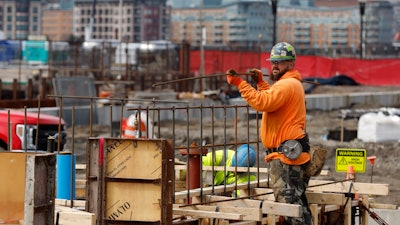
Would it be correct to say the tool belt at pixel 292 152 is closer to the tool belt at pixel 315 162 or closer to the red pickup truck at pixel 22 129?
the tool belt at pixel 315 162

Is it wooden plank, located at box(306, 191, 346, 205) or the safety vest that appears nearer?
wooden plank, located at box(306, 191, 346, 205)

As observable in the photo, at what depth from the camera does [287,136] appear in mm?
9547

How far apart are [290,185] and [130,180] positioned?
1423 mm

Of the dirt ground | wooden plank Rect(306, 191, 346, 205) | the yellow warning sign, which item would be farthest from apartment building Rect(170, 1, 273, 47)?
wooden plank Rect(306, 191, 346, 205)

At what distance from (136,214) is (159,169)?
1.36 ft

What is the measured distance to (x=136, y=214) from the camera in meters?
9.02

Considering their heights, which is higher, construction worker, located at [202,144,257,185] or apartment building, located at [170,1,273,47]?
apartment building, located at [170,1,273,47]

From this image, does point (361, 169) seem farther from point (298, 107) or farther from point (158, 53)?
point (158, 53)

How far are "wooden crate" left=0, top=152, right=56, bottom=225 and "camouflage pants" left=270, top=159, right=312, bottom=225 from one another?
2.24 metres

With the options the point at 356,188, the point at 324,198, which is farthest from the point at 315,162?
the point at 356,188

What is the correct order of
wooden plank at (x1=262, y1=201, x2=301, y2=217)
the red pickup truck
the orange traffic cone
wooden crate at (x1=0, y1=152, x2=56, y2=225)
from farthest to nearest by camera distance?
the red pickup truck < the orange traffic cone < wooden plank at (x1=262, y1=201, x2=301, y2=217) < wooden crate at (x1=0, y1=152, x2=56, y2=225)

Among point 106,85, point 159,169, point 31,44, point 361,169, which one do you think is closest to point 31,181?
point 159,169

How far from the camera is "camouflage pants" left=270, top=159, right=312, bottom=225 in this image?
957cm

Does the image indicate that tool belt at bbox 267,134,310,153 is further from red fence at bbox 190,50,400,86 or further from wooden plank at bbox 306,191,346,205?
red fence at bbox 190,50,400,86
